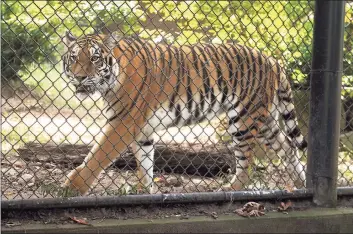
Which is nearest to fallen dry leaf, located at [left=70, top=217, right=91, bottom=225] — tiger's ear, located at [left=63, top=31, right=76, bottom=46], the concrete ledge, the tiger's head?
the concrete ledge

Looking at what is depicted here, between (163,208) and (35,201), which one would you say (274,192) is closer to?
(163,208)

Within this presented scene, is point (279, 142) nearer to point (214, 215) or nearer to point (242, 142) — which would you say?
point (242, 142)

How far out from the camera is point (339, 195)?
352cm

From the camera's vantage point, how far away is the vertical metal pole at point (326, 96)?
331cm

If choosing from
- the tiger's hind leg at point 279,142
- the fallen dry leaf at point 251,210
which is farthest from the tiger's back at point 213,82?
the fallen dry leaf at point 251,210

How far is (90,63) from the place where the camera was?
15.1ft

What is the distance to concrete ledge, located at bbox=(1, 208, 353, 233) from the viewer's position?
9.71 feet

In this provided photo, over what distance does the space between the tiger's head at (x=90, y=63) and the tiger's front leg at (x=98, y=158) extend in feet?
1.20

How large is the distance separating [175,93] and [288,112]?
1235mm

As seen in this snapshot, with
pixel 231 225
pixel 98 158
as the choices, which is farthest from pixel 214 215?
pixel 98 158

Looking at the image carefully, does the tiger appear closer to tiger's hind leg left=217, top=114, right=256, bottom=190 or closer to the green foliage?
tiger's hind leg left=217, top=114, right=256, bottom=190

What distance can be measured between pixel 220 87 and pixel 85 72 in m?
1.41

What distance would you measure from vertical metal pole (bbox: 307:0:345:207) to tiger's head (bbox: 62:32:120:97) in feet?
5.98

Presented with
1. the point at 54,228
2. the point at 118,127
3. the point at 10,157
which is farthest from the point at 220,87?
the point at 54,228
